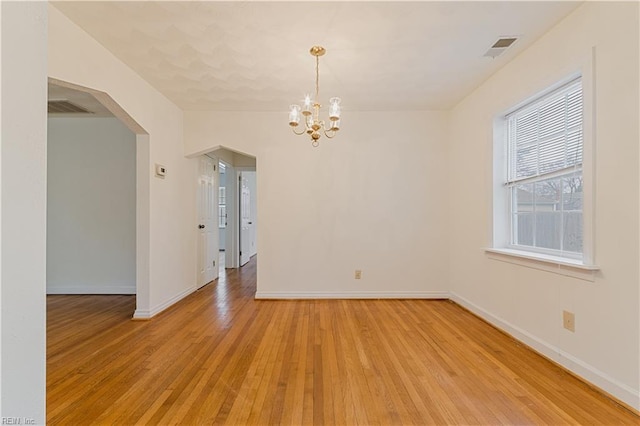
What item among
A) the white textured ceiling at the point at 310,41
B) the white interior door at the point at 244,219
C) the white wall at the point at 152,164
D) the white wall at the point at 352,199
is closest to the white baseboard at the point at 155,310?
the white wall at the point at 152,164

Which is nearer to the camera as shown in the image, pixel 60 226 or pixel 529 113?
pixel 529 113

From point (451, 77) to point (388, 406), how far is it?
10.2ft

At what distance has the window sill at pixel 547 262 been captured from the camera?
2053mm

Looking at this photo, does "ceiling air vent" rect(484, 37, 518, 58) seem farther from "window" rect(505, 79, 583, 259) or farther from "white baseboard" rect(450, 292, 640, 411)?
"white baseboard" rect(450, 292, 640, 411)

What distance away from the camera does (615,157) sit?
1882 mm

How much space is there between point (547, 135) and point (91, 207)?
5571 mm

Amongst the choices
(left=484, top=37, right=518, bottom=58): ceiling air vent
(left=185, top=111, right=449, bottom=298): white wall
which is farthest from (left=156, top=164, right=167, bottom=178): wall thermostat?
(left=484, top=37, right=518, bottom=58): ceiling air vent

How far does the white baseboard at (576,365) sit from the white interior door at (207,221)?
4.02 m

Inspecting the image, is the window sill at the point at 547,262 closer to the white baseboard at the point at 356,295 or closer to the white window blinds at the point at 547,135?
the white window blinds at the point at 547,135

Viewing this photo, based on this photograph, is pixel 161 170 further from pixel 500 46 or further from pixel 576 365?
pixel 576 365

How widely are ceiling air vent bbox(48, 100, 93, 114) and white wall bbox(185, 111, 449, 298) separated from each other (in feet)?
4.58

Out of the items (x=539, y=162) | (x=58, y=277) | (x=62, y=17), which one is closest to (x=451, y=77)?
(x=539, y=162)

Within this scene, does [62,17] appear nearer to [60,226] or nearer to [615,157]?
[60,226]

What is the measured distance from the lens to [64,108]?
4.10 m
